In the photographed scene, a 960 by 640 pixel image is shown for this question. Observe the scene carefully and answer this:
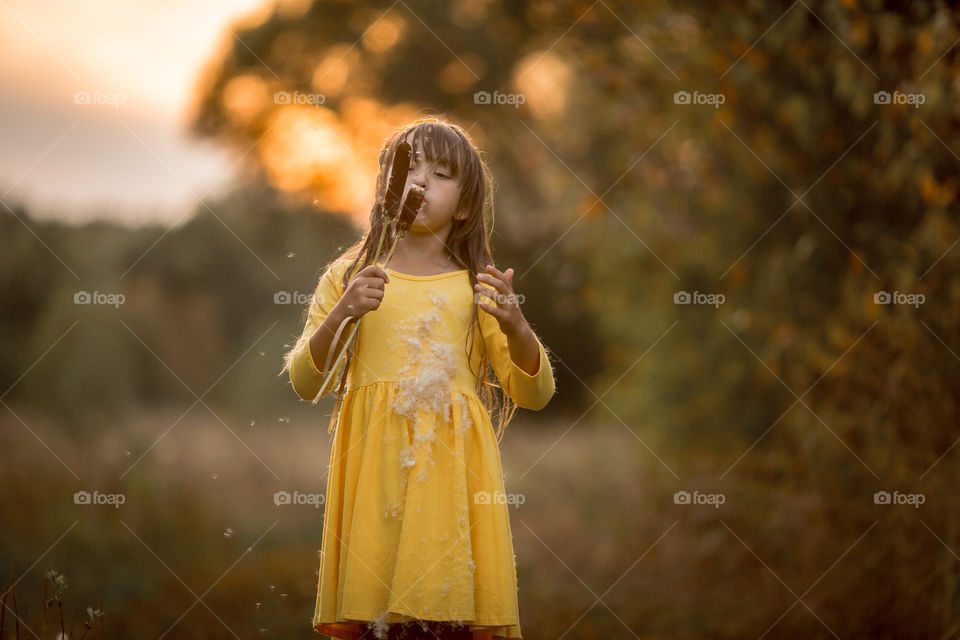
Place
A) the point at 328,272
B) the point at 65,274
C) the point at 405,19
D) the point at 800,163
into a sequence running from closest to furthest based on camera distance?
the point at 328,272 < the point at 800,163 < the point at 65,274 < the point at 405,19

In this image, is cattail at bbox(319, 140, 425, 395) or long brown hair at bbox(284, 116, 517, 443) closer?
cattail at bbox(319, 140, 425, 395)

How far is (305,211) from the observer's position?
786cm

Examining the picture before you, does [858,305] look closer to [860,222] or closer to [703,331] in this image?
[860,222]

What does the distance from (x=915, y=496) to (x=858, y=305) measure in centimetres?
92

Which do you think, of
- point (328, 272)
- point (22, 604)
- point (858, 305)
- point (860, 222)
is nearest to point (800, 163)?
point (860, 222)

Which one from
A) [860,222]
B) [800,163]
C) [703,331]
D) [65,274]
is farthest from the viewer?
[65,274]
